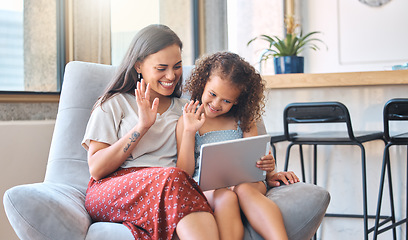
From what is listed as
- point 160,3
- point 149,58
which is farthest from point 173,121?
point 160,3

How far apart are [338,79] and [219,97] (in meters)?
1.21

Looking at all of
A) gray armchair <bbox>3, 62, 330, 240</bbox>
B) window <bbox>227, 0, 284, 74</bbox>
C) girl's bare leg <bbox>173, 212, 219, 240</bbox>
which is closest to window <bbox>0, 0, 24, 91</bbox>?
gray armchair <bbox>3, 62, 330, 240</bbox>

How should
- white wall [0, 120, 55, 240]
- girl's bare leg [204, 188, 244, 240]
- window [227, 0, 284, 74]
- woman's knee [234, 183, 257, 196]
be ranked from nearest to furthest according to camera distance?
girl's bare leg [204, 188, 244, 240]
woman's knee [234, 183, 257, 196]
white wall [0, 120, 55, 240]
window [227, 0, 284, 74]

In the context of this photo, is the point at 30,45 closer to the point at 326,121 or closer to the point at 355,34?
the point at 326,121

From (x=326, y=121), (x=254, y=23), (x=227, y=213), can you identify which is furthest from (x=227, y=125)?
(x=254, y=23)

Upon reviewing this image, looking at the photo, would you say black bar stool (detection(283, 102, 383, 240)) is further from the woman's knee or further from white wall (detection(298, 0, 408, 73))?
white wall (detection(298, 0, 408, 73))

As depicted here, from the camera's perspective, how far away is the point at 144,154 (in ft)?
5.12

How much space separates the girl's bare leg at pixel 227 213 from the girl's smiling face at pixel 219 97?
31cm

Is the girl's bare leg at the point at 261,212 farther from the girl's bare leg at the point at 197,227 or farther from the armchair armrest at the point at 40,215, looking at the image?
the armchair armrest at the point at 40,215

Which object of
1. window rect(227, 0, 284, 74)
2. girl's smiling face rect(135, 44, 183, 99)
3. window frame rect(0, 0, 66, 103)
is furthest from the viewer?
window rect(227, 0, 284, 74)

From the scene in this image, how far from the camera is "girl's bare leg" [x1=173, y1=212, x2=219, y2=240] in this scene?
1175 millimetres

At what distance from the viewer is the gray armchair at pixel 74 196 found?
1223 mm

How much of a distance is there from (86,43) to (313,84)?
1.27 m

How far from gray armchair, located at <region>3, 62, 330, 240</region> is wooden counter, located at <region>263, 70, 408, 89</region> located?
3.85 feet
